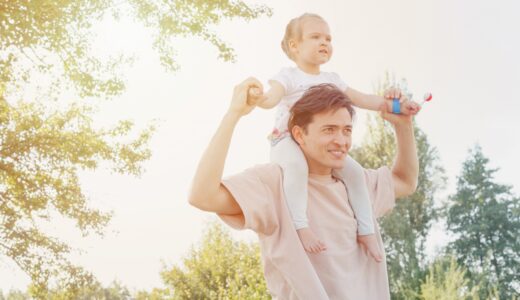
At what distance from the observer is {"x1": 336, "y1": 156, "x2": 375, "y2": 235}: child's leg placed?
2.56 m

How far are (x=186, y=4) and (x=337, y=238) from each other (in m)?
9.68

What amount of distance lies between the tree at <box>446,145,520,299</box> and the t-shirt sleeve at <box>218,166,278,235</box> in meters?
23.2

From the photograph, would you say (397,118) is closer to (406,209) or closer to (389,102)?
(389,102)

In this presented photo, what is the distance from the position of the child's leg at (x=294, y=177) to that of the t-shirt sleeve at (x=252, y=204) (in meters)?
0.08

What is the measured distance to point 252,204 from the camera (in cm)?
226

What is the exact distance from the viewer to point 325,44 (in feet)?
9.91

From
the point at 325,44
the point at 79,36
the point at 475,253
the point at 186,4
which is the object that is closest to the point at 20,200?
the point at 79,36

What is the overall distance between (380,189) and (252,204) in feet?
2.93

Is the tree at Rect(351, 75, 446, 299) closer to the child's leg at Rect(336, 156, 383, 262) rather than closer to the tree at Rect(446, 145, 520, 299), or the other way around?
the tree at Rect(446, 145, 520, 299)

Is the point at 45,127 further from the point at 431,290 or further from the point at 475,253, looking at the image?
the point at 475,253

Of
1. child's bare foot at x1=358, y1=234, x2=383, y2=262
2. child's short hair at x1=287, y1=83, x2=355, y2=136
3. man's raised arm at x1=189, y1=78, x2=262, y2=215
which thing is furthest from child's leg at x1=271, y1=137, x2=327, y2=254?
man's raised arm at x1=189, y1=78, x2=262, y2=215

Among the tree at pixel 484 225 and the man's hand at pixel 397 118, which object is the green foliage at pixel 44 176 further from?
the tree at pixel 484 225

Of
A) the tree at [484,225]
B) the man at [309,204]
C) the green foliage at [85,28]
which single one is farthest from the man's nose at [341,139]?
the tree at [484,225]

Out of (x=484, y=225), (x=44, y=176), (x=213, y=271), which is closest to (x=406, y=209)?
(x=484, y=225)
